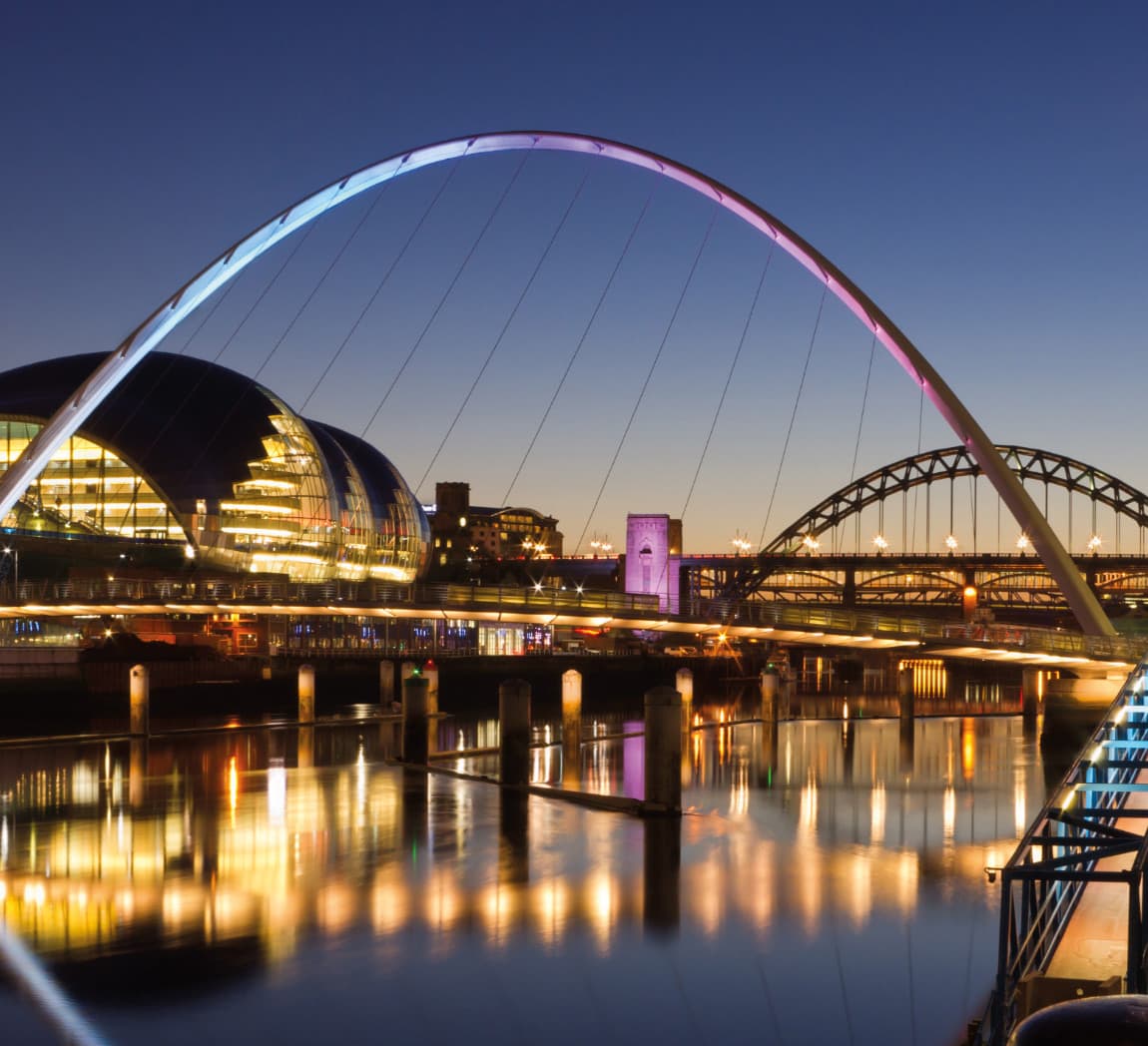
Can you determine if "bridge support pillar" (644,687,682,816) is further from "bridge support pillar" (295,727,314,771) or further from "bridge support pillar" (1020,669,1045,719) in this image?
"bridge support pillar" (1020,669,1045,719)

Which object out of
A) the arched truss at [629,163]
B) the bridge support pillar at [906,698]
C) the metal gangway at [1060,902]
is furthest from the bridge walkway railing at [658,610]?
the metal gangway at [1060,902]

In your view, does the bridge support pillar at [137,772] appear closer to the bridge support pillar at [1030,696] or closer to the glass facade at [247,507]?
the glass facade at [247,507]

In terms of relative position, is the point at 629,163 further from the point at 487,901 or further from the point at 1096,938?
the point at 1096,938

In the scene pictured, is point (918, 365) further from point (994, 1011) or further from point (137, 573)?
point (137, 573)

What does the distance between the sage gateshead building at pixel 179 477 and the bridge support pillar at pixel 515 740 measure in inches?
1969

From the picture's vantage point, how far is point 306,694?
176 ft

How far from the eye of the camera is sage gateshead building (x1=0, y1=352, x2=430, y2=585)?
8362 cm

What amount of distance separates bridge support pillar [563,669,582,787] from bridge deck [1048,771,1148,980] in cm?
2618

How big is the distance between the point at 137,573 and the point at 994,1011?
76.8 metres

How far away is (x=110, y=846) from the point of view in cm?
2802

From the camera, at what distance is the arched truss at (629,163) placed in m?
44.5

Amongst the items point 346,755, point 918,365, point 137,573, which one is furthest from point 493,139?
point 137,573

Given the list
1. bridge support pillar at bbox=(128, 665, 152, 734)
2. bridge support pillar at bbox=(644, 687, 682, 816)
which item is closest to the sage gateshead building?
bridge support pillar at bbox=(128, 665, 152, 734)

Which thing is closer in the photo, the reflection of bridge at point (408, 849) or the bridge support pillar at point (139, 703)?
the reflection of bridge at point (408, 849)
